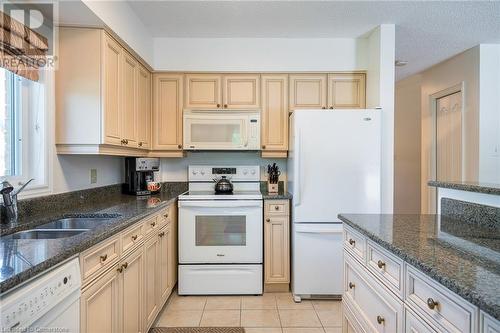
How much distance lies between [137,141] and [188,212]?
0.79m

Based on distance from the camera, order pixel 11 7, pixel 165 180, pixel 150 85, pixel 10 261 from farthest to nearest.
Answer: pixel 165 180 → pixel 150 85 → pixel 11 7 → pixel 10 261

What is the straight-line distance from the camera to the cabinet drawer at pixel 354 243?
1423 millimetres

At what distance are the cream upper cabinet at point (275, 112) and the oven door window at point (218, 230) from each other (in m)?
0.83

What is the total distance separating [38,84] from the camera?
1.91 m

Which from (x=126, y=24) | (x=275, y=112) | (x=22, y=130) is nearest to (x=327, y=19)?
(x=275, y=112)

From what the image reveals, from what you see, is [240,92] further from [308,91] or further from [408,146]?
[408,146]

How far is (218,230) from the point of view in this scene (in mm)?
2670

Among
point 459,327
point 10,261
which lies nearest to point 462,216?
point 459,327

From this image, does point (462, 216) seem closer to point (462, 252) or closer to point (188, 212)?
point (462, 252)

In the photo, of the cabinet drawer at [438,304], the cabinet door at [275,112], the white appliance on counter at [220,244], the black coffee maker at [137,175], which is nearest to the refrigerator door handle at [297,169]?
the white appliance on counter at [220,244]

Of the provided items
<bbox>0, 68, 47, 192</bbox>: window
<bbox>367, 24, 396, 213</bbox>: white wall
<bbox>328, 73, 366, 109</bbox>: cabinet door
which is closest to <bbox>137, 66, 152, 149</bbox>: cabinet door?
<bbox>0, 68, 47, 192</bbox>: window

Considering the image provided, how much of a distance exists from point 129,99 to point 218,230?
53.9 inches

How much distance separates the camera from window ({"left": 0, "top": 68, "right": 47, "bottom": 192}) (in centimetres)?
174

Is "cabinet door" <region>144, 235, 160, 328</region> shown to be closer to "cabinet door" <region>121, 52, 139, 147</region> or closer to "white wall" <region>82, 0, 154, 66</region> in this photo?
"cabinet door" <region>121, 52, 139, 147</region>
